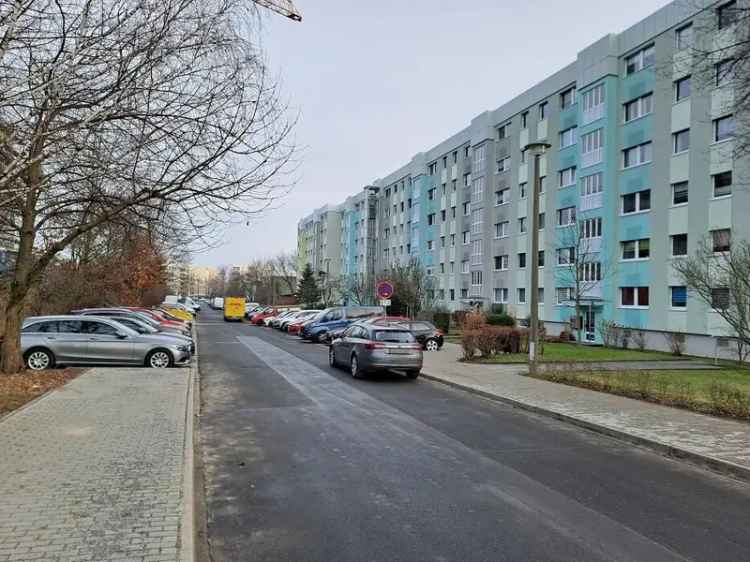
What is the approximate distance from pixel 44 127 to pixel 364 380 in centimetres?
1115

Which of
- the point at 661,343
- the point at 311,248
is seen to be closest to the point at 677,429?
the point at 661,343

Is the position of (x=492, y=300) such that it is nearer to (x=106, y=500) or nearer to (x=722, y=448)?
(x=722, y=448)

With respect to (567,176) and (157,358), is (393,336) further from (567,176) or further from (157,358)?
(567,176)

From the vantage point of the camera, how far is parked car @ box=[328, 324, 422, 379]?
15438 mm

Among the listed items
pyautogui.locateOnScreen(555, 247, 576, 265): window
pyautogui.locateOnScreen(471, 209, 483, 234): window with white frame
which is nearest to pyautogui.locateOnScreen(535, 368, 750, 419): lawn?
pyautogui.locateOnScreen(555, 247, 576, 265): window

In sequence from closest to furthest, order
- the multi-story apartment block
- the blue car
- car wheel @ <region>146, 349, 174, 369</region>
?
car wheel @ <region>146, 349, 174, 369</region>
the multi-story apartment block
the blue car

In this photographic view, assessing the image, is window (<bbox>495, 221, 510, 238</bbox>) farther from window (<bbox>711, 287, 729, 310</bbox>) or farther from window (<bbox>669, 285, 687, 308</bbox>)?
window (<bbox>711, 287, 729, 310</bbox>)

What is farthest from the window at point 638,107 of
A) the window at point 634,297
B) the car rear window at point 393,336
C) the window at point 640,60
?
the car rear window at point 393,336

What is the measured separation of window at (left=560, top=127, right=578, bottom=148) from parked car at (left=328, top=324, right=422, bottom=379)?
29.5 meters

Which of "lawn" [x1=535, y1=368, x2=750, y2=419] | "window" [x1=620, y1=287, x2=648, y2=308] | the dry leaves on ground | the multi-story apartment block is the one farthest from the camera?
"window" [x1=620, y1=287, x2=648, y2=308]

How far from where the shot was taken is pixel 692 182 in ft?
99.9

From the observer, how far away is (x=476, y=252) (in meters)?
52.6

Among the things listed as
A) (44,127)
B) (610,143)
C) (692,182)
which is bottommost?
(44,127)

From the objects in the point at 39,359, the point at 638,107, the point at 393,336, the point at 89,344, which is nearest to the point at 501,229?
the point at 638,107
